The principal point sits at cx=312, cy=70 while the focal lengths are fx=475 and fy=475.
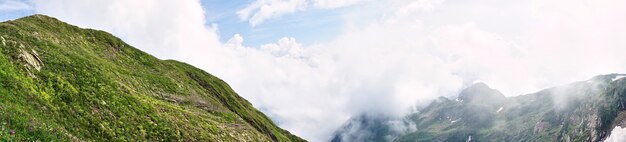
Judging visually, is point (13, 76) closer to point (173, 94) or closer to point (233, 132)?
point (233, 132)

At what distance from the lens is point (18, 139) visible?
28.5 m

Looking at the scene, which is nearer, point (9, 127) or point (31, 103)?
point (9, 127)

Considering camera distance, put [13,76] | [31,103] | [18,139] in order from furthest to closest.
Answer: [13,76] → [31,103] → [18,139]

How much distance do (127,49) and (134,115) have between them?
208 ft

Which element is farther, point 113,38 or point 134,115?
point 113,38

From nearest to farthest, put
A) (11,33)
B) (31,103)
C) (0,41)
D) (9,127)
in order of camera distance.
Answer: (9,127) → (31,103) → (0,41) → (11,33)

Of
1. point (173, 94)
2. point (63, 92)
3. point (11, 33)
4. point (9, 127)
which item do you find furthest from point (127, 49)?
point (9, 127)

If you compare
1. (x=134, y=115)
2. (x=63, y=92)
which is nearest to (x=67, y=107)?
(x=63, y=92)

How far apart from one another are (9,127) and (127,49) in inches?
3343

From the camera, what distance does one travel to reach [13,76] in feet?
142

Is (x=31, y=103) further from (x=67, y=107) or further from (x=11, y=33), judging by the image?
(x=11, y=33)

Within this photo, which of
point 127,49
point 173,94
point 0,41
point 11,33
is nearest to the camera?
point 0,41

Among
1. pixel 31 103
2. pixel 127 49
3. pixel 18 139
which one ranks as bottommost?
pixel 18 139

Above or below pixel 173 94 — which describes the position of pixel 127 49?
above
